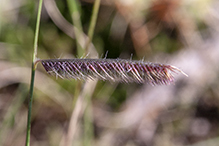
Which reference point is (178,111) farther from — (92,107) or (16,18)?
(16,18)

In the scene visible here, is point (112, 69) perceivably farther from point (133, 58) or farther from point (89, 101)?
point (133, 58)

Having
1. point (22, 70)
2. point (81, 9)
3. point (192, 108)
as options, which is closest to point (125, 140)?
point (192, 108)

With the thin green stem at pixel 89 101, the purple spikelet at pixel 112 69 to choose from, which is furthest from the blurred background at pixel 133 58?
the purple spikelet at pixel 112 69

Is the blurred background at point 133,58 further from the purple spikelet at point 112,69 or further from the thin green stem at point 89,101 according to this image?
the purple spikelet at point 112,69

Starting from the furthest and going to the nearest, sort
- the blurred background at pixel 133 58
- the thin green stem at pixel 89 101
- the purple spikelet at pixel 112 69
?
the blurred background at pixel 133 58 < the thin green stem at pixel 89 101 < the purple spikelet at pixel 112 69

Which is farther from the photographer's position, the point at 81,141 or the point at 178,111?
the point at 178,111

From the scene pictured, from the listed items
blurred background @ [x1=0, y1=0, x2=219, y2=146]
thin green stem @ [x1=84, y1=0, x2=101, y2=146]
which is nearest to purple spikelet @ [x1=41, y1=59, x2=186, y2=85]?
→ thin green stem @ [x1=84, y1=0, x2=101, y2=146]

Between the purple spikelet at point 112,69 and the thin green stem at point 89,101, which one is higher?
the thin green stem at point 89,101
